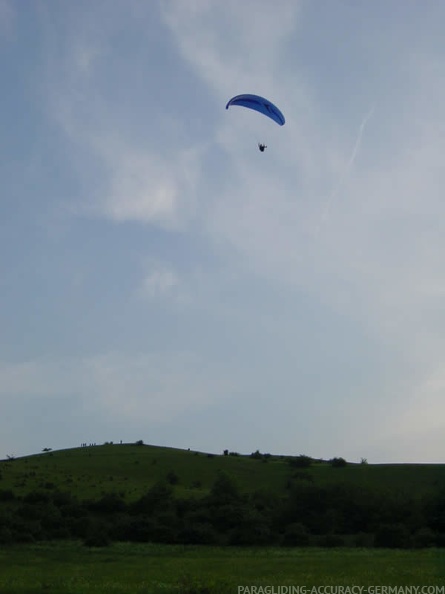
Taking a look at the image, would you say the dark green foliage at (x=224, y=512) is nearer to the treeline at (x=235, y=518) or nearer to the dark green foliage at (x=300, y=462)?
the treeline at (x=235, y=518)

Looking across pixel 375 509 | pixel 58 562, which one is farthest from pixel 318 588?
pixel 375 509

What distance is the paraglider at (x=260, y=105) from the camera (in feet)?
142

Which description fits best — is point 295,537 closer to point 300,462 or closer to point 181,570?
point 181,570

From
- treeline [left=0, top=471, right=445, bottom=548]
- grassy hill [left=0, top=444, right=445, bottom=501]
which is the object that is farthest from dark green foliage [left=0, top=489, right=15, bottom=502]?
grassy hill [left=0, top=444, right=445, bottom=501]

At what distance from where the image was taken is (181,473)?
95.7m

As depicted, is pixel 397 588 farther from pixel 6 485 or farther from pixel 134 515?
pixel 6 485

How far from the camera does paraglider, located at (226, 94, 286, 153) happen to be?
43.3 m

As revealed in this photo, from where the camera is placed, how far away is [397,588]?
25703 mm

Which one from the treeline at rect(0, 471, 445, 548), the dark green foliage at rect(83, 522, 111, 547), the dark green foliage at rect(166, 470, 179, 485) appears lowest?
the dark green foliage at rect(83, 522, 111, 547)

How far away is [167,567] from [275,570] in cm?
627

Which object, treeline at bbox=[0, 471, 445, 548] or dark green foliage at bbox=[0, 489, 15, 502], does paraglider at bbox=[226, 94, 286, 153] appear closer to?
treeline at bbox=[0, 471, 445, 548]

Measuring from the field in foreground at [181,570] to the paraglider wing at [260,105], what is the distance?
25.4 m

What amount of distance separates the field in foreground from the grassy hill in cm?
2675

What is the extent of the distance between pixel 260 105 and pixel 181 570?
2650 centimetres
